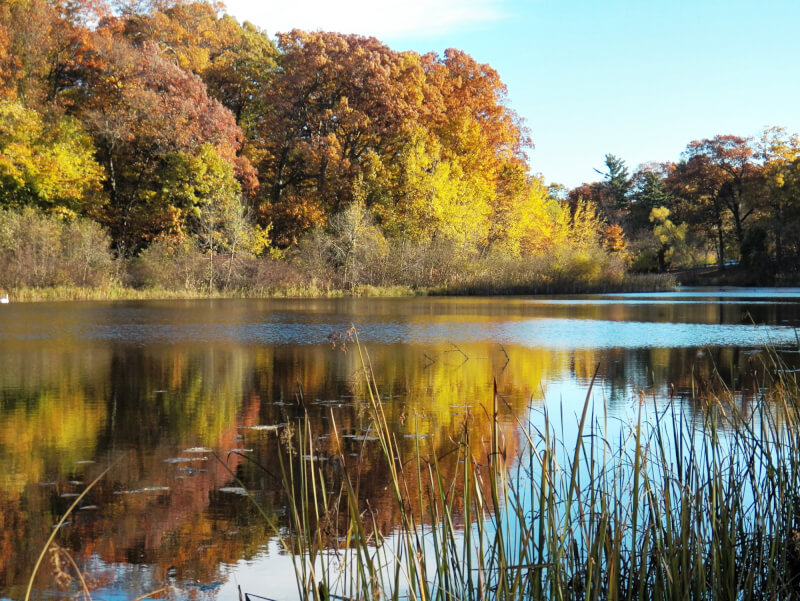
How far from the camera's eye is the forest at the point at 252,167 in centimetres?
3192

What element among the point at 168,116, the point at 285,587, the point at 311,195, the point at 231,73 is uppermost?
the point at 231,73

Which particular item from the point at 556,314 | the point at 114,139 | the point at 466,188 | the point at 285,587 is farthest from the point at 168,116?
the point at 285,587

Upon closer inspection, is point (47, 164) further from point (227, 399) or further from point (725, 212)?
point (725, 212)

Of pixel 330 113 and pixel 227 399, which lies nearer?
pixel 227 399

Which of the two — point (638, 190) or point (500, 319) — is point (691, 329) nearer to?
point (500, 319)

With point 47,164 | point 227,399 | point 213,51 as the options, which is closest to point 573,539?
point 227,399

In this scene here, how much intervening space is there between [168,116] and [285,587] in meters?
31.8

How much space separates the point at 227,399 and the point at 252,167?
99.3ft

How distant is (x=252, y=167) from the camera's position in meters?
37.5

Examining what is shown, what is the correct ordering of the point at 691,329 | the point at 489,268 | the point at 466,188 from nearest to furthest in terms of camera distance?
the point at 691,329 < the point at 489,268 < the point at 466,188

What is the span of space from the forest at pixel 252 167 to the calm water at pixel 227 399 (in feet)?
41.9

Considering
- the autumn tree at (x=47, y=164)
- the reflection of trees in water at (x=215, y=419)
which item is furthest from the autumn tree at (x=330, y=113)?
the reflection of trees in water at (x=215, y=419)

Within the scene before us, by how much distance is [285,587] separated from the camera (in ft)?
11.6

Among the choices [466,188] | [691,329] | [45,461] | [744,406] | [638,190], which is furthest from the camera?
[638,190]
